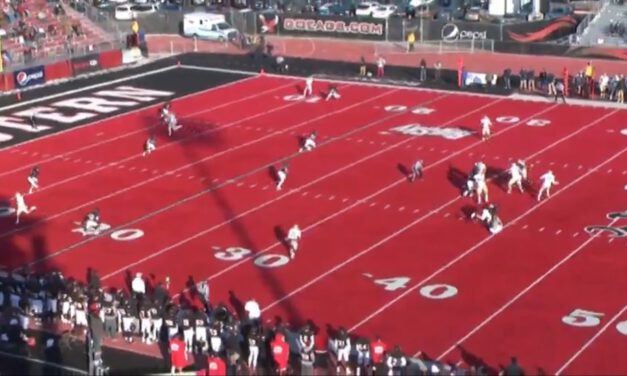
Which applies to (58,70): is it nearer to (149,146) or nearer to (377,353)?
(149,146)

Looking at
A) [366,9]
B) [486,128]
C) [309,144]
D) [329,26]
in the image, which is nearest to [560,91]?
[486,128]

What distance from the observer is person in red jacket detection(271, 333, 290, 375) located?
21.0m

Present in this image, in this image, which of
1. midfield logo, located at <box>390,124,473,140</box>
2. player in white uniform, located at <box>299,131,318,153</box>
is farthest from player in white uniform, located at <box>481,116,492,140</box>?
player in white uniform, located at <box>299,131,318,153</box>

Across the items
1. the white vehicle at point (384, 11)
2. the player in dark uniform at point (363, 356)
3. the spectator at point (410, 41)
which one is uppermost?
the player in dark uniform at point (363, 356)

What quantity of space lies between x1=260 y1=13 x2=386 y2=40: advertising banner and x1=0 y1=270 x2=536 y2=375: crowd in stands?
33.0 metres

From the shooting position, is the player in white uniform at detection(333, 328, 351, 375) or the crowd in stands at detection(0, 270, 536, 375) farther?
the player in white uniform at detection(333, 328, 351, 375)

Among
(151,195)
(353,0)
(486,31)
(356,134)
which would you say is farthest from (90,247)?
(353,0)

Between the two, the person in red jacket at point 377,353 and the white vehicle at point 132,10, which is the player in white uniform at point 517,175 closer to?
the person in red jacket at point 377,353

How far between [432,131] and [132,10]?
87.6ft

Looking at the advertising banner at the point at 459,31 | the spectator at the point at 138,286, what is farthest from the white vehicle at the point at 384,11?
the spectator at the point at 138,286

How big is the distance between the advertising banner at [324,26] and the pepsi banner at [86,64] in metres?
11.1

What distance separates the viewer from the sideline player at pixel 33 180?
107 feet

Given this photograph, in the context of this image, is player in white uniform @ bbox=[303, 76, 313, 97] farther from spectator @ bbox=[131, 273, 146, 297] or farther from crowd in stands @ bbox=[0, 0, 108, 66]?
spectator @ bbox=[131, 273, 146, 297]

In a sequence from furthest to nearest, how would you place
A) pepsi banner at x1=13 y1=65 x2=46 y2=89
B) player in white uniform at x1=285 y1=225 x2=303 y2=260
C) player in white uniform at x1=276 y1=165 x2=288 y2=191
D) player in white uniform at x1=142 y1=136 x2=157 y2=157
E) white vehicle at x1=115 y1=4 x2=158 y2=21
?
1. white vehicle at x1=115 y1=4 x2=158 y2=21
2. pepsi banner at x1=13 y1=65 x2=46 y2=89
3. player in white uniform at x1=142 y1=136 x2=157 y2=157
4. player in white uniform at x1=276 y1=165 x2=288 y2=191
5. player in white uniform at x1=285 y1=225 x2=303 y2=260
